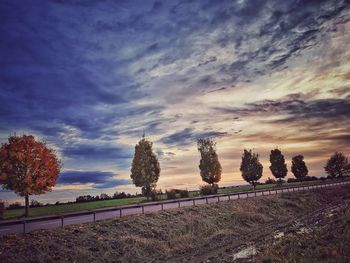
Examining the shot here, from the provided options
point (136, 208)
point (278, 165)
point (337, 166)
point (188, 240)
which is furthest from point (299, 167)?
point (188, 240)

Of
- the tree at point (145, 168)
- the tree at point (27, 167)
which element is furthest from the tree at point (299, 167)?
the tree at point (27, 167)

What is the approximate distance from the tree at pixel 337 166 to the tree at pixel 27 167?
11977cm

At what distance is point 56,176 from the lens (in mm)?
40469

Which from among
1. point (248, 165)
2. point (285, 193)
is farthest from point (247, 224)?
point (248, 165)

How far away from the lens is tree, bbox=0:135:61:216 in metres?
36.6

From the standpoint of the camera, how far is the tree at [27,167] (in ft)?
120

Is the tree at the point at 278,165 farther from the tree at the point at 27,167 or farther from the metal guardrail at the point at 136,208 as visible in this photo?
the tree at the point at 27,167

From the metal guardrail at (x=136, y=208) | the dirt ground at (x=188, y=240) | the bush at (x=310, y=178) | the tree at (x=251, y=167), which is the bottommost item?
the dirt ground at (x=188, y=240)

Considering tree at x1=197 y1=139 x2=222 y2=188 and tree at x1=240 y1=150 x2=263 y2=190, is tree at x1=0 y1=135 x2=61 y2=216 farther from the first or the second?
tree at x1=240 y1=150 x2=263 y2=190

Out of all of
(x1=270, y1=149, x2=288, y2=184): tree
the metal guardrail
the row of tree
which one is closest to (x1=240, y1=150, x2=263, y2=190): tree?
the row of tree

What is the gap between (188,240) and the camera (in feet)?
87.4

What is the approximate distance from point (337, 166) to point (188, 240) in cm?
12251

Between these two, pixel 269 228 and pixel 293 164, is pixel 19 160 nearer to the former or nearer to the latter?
pixel 269 228

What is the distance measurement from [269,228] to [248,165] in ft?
173
